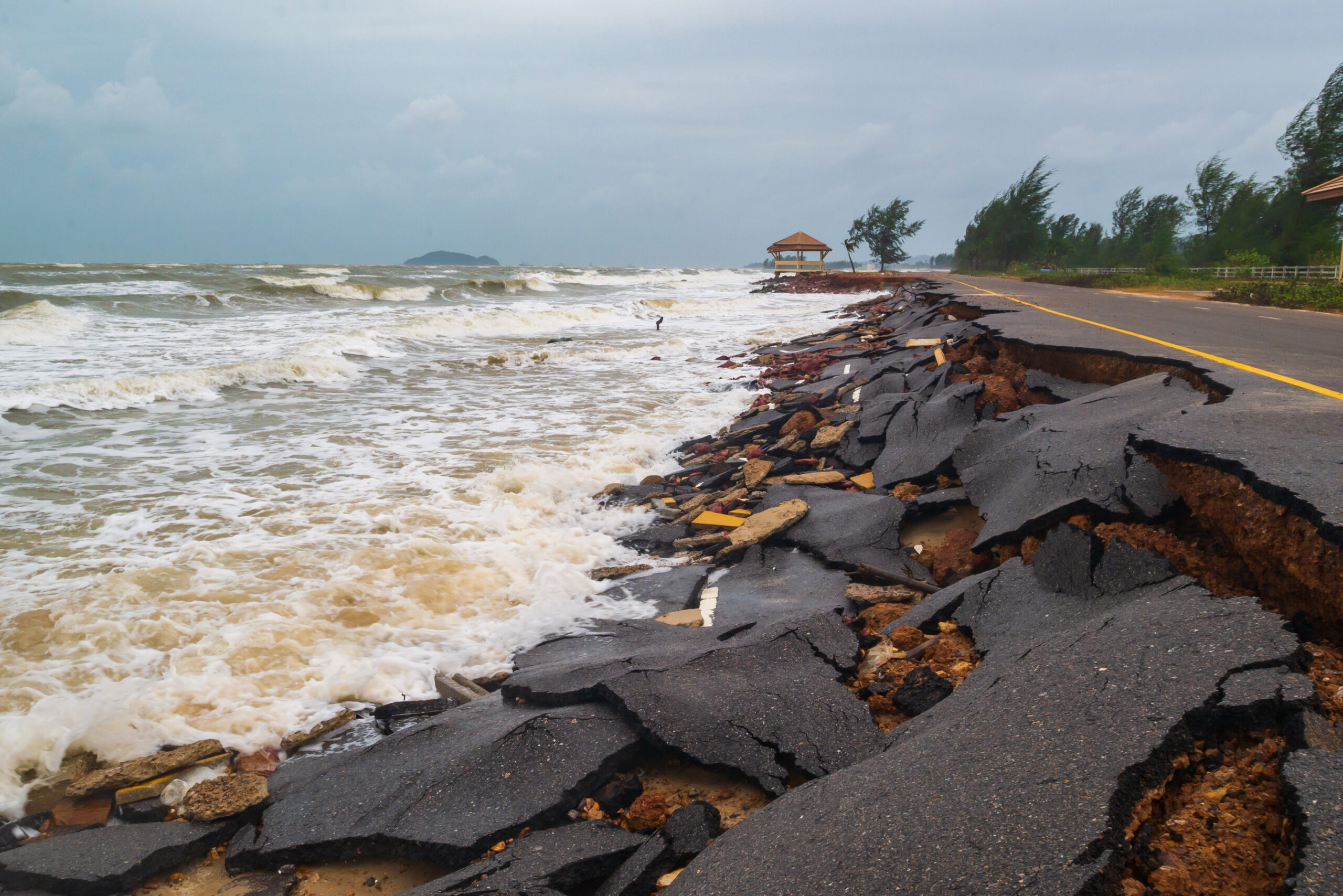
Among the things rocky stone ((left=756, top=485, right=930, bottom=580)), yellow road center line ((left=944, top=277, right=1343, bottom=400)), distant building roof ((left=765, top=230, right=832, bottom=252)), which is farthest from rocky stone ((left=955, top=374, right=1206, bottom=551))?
distant building roof ((left=765, top=230, right=832, bottom=252))

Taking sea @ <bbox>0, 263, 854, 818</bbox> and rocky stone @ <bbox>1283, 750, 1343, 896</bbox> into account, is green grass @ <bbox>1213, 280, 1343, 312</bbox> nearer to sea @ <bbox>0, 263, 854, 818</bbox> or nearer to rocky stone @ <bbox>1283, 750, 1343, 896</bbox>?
sea @ <bbox>0, 263, 854, 818</bbox>

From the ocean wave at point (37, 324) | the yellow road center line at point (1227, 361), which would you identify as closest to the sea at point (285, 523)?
the ocean wave at point (37, 324)

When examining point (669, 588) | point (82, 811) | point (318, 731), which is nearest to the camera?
point (82, 811)

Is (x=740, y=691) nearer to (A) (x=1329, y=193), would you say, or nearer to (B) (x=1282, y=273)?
(A) (x=1329, y=193)

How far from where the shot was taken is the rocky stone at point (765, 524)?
5.02 m

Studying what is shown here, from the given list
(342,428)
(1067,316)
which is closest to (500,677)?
(342,428)

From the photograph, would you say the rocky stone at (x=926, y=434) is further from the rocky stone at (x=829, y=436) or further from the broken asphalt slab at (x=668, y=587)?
the broken asphalt slab at (x=668, y=587)

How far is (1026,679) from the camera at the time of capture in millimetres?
2346

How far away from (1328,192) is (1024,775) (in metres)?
25.7

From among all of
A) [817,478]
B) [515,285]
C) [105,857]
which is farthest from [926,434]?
[515,285]

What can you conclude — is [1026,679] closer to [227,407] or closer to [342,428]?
[342,428]

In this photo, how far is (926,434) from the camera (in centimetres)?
613

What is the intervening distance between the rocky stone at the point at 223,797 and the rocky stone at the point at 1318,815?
3252 millimetres

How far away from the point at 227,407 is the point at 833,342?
12.0 meters
